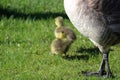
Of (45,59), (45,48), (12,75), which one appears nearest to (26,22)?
(45,48)

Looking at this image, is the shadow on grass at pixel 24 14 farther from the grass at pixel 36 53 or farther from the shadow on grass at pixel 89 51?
the shadow on grass at pixel 89 51

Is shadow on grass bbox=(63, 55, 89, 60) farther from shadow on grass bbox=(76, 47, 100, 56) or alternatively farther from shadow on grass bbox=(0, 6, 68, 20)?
shadow on grass bbox=(0, 6, 68, 20)

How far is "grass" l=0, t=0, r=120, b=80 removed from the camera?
671 cm

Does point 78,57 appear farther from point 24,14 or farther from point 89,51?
point 24,14

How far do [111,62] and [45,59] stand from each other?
1.11 m

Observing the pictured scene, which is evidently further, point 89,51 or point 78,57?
point 89,51

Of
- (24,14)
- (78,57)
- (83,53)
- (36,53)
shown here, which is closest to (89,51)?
(83,53)

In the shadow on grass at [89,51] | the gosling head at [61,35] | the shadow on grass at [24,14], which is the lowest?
the shadow on grass at [89,51]

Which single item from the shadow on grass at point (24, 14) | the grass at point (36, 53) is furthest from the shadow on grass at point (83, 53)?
the shadow on grass at point (24, 14)

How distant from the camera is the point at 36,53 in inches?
302

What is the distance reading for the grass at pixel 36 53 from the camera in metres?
6.71

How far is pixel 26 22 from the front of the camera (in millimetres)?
9430

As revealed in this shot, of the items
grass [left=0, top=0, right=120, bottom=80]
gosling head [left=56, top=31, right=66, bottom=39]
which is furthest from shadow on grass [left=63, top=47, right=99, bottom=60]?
gosling head [left=56, top=31, right=66, bottom=39]

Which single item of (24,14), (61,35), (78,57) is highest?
(24,14)
